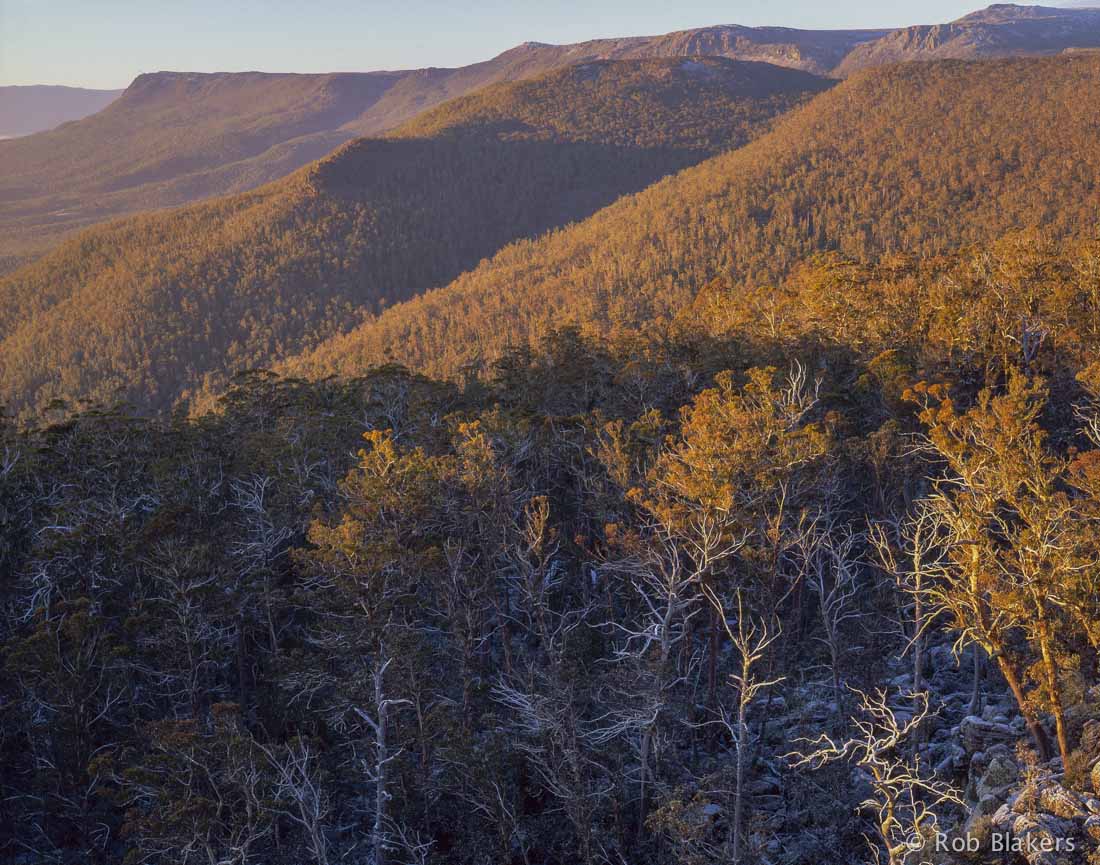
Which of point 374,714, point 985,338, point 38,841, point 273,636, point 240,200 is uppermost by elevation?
point 240,200

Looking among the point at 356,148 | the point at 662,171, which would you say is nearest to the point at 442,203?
the point at 356,148

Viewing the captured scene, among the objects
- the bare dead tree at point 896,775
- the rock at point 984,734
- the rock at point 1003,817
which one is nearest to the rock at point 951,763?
the rock at point 984,734

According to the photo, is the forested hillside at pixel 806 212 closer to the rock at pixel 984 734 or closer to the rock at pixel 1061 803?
the rock at pixel 984 734

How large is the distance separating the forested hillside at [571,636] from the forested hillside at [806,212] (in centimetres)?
3913

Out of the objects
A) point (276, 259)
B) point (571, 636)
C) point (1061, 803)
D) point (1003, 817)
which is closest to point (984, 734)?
point (1003, 817)

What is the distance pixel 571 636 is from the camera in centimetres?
2370

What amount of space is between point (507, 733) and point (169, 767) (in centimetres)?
869

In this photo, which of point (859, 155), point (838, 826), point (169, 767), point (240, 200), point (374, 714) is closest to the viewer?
point (169, 767)

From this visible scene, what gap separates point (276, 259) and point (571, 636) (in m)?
129

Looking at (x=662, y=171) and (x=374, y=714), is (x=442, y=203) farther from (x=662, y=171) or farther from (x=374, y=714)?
(x=374, y=714)

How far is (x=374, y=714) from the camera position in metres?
21.4

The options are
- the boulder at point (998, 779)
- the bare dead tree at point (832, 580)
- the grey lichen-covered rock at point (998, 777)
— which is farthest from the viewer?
the bare dead tree at point (832, 580)

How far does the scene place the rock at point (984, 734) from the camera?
17.2 meters

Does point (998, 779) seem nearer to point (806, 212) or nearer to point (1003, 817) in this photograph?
point (1003, 817)
